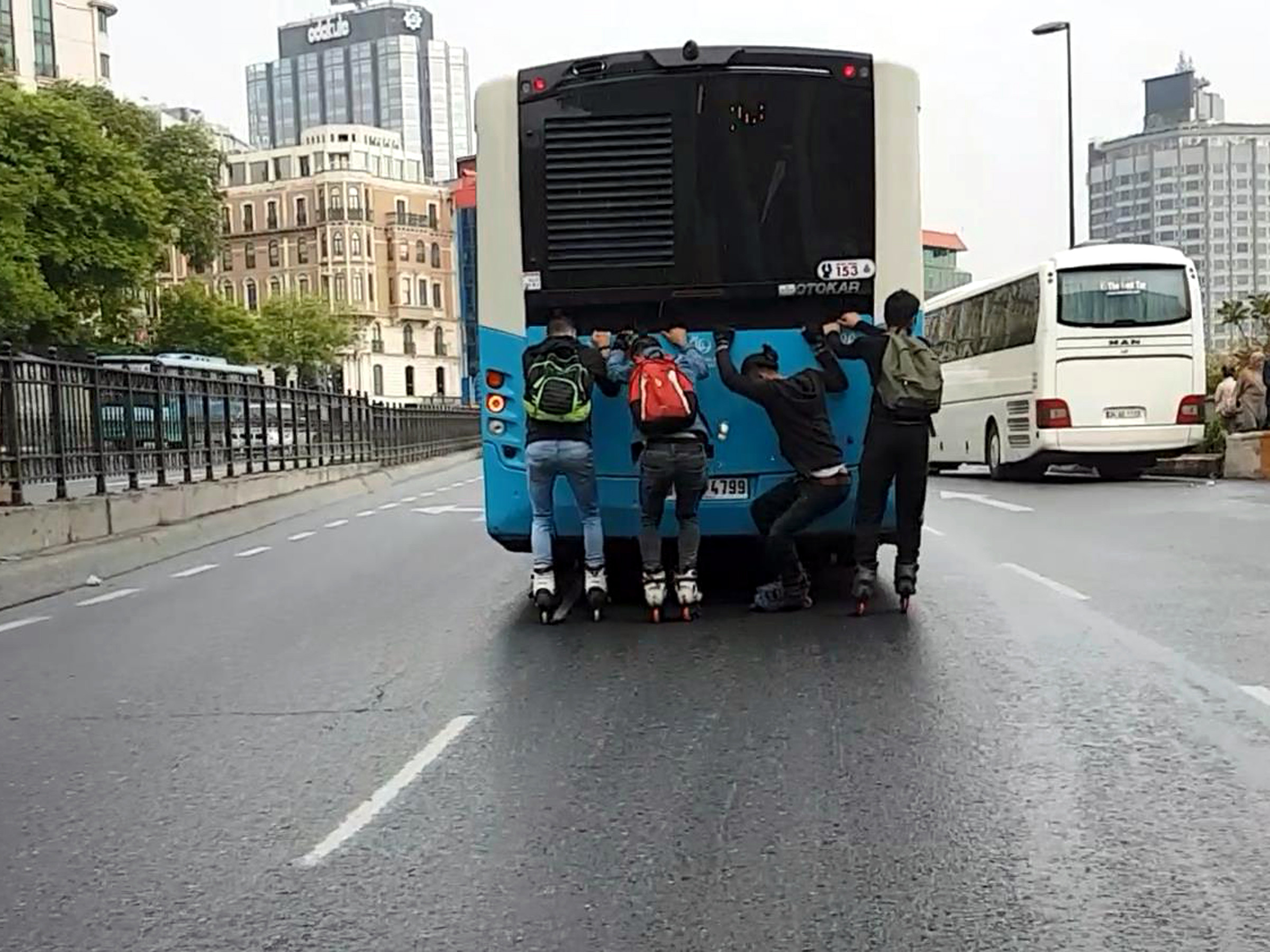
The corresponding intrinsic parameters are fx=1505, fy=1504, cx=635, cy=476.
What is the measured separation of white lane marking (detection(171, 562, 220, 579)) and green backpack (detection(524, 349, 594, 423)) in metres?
5.99

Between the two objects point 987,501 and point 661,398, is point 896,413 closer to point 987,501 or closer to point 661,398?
point 661,398

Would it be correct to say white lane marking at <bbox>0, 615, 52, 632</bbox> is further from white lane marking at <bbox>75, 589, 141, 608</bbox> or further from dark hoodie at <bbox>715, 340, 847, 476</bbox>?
dark hoodie at <bbox>715, 340, 847, 476</bbox>

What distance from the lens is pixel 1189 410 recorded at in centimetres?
2281

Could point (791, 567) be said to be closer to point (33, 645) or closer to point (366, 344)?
point (33, 645)

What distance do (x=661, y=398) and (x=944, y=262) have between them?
118826 millimetres

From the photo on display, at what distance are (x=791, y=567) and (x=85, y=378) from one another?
8901 mm

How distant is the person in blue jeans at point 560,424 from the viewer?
9.02 m

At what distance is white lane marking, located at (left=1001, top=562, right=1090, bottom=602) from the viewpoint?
1040 centimetres

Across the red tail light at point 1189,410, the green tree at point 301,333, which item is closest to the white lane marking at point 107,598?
the red tail light at point 1189,410

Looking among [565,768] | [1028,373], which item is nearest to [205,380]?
[1028,373]

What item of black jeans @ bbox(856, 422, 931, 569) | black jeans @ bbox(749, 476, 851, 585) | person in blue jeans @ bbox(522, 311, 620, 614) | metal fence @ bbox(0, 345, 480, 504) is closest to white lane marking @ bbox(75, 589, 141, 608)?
metal fence @ bbox(0, 345, 480, 504)

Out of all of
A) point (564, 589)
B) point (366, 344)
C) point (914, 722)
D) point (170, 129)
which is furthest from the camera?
point (366, 344)

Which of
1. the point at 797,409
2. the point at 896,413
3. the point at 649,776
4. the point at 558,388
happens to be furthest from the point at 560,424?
the point at 649,776

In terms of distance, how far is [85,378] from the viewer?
50.9 ft
